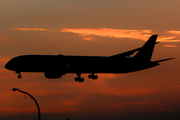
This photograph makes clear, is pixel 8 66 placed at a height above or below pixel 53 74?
above

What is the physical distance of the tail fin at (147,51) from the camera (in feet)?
304

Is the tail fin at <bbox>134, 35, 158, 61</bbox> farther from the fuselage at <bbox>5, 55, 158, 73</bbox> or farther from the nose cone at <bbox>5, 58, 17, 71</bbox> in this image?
the nose cone at <bbox>5, 58, 17, 71</bbox>

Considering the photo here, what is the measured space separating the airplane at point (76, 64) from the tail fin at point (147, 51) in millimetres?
1518

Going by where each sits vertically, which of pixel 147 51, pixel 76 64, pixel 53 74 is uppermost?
pixel 147 51

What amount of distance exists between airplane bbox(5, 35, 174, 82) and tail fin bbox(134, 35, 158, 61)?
152 cm

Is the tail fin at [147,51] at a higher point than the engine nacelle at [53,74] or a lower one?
higher

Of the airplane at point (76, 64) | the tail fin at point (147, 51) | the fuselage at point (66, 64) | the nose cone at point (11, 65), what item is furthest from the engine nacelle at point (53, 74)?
the tail fin at point (147, 51)

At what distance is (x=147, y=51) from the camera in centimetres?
9362

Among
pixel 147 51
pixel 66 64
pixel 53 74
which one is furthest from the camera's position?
pixel 147 51

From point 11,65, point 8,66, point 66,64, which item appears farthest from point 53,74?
point 8,66

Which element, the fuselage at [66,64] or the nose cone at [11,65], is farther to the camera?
the nose cone at [11,65]

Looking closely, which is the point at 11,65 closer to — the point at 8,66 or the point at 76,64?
the point at 8,66

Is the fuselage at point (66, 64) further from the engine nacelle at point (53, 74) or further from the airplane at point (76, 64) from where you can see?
the engine nacelle at point (53, 74)

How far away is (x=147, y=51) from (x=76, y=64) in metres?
25.6
